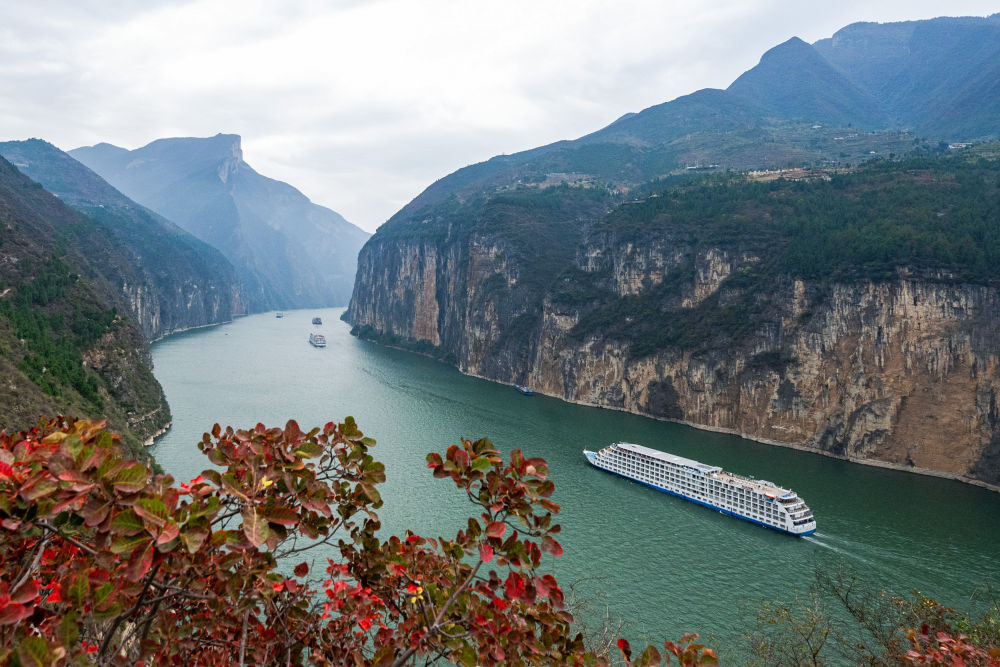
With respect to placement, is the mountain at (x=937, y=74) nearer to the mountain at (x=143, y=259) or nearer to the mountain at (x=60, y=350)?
the mountain at (x=60, y=350)

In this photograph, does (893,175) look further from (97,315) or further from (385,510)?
(97,315)

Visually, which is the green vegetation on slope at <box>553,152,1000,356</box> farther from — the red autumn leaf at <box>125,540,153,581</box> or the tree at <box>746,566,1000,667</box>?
the red autumn leaf at <box>125,540,153,581</box>

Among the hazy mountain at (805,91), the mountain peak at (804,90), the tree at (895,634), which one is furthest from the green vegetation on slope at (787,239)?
the hazy mountain at (805,91)

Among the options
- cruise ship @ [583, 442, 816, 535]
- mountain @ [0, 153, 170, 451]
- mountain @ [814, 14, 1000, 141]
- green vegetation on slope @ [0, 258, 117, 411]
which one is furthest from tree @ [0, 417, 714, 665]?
mountain @ [814, 14, 1000, 141]

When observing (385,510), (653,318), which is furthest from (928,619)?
(653,318)

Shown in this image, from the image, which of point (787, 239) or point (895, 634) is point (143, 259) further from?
point (895, 634)
